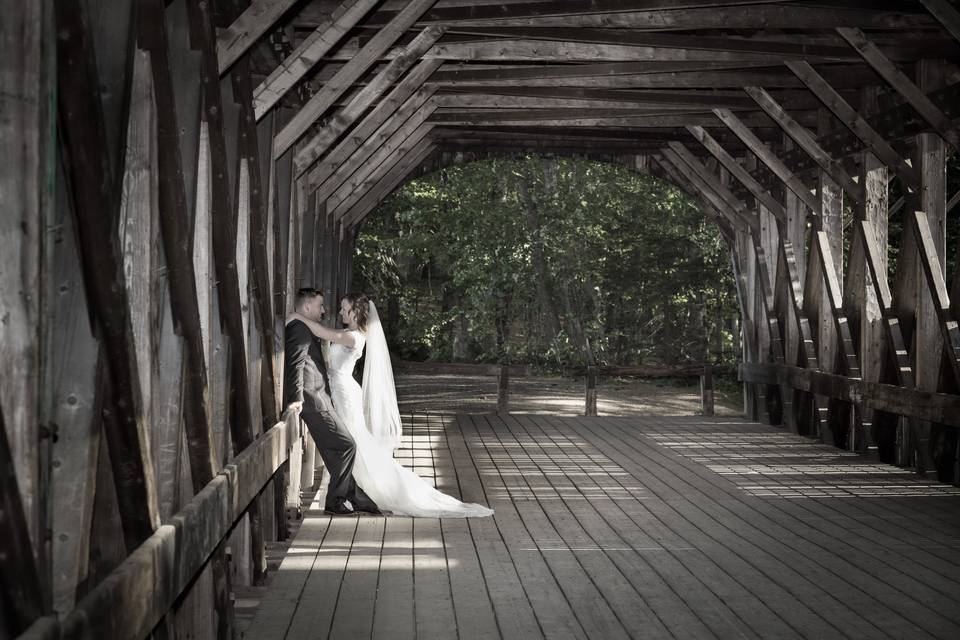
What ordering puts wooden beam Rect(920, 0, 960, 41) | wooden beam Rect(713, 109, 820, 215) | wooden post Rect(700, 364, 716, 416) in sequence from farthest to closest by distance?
wooden post Rect(700, 364, 716, 416) → wooden beam Rect(713, 109, 820, 215) → wooden beam Rect(920, 0, 960, 41)

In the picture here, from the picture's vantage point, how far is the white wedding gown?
23.8ft

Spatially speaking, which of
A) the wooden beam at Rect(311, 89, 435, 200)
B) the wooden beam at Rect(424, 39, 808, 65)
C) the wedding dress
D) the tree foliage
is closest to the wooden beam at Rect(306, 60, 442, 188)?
the wooden beam at Rect(311, 89, 435, 200)

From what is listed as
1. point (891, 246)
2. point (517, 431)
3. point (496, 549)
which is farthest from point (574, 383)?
point (496, 549)

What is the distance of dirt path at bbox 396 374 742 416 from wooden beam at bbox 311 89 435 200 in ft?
29.5

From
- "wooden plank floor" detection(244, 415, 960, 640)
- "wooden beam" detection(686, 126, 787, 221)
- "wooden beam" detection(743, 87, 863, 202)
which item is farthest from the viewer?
"wooden beam" detection(686, 126, 787, 221)

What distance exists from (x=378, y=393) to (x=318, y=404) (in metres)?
0.67

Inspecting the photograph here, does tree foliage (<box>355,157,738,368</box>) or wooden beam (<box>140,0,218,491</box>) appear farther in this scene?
tree foliage (<box>355,157,738,368</box>)

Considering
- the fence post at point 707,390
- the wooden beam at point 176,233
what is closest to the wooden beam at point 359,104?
the wooden beam at point 176,233

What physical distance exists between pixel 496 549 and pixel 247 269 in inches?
78.3

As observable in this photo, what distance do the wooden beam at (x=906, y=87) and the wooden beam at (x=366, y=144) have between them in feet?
11.9

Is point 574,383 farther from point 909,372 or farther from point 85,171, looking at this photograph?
point 85,171

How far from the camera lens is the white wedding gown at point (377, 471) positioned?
7.27 m

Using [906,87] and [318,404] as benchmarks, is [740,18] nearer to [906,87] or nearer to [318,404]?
[906,87]

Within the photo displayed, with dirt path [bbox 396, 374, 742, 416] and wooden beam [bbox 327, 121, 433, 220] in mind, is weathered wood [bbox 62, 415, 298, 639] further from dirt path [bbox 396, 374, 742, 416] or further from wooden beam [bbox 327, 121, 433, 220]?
dirt path [bbox 396, 374, 742, 416]
